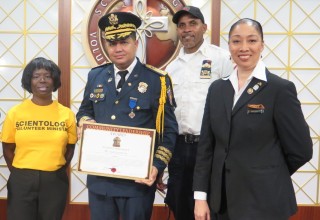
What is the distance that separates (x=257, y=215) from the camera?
1.12 m

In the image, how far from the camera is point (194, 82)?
70.0 inches

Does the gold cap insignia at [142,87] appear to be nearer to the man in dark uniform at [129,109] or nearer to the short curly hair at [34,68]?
the man in dark uniform at [129,109]

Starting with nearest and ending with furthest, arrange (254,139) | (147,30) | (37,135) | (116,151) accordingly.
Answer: (254,139) → (116,151) → (37,135) → (147,30)

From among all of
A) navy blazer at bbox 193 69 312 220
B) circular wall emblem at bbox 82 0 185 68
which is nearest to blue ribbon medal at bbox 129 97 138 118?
navy blazer at bbox 193 69 312 220

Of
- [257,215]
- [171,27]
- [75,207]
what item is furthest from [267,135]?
[75,207]

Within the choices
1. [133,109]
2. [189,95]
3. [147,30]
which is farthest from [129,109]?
[147,30]

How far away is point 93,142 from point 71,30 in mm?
1279

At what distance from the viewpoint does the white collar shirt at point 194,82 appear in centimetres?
175

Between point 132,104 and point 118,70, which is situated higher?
point 118,70

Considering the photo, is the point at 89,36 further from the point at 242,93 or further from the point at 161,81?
the point at 242,93

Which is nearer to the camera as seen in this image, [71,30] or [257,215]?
[257,215]

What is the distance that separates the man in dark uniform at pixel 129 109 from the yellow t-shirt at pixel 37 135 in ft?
0.99

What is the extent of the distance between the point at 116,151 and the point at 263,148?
0.60 metres

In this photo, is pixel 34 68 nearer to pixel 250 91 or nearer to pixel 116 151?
pixel 116 151
